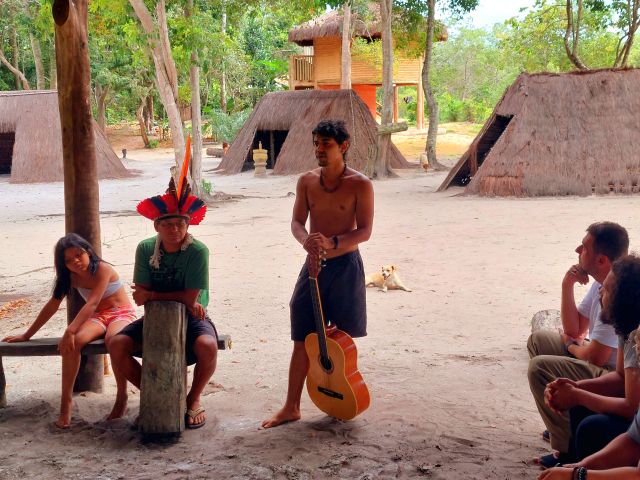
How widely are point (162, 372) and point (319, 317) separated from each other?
799 millimetres

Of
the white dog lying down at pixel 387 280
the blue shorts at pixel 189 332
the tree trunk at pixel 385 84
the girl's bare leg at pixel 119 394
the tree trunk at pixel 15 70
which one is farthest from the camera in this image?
the tree trunk at pixel 15 70

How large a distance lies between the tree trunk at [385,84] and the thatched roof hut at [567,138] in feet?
11.9

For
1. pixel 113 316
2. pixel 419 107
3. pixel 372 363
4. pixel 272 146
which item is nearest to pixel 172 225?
pixel 113 316

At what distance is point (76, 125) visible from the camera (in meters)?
4.38

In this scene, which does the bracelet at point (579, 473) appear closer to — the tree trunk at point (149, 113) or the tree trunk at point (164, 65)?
the tree trunk at point (164, 65)

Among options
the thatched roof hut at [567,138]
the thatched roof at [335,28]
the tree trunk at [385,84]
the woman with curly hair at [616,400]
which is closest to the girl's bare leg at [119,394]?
the woman with curly hair at [616,400]

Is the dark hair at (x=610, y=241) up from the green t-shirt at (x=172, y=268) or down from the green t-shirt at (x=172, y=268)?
up

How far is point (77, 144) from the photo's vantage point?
4.38 metres

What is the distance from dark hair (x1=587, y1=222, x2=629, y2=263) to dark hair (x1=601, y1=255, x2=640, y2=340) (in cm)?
57

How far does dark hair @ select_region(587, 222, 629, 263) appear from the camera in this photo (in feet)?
10.7

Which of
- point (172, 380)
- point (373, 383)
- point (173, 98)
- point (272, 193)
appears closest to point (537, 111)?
point (272, 193)

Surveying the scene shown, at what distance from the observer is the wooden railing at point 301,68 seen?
93.5ft

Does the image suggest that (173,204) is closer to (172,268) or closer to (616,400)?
(172,268)

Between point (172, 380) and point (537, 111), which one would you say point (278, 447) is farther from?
point (537, 111)
